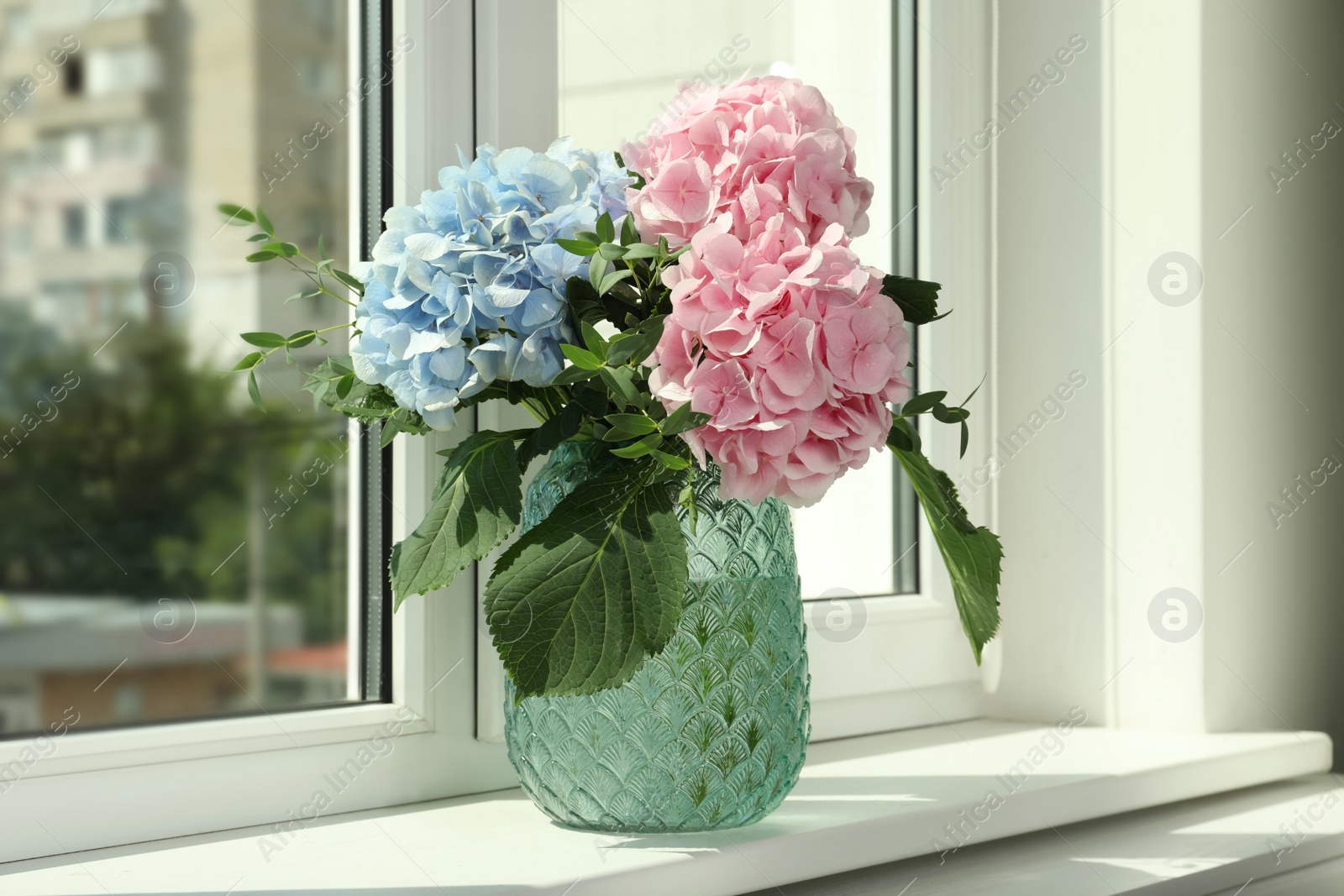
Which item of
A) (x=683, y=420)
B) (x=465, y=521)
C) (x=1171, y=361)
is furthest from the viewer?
(x=1171, y=361)

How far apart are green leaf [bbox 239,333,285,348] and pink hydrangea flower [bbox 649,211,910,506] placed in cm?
22

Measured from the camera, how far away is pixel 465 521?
690mm

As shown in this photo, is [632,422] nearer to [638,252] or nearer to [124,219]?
[638,252]

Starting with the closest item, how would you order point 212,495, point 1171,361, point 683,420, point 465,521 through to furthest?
1. point 683,420
2. point 465,521
3. point 212,495
4. point 1171,361

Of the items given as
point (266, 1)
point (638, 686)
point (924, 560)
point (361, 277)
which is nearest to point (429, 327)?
point (361, 277)

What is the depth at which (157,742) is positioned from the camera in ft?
2.43

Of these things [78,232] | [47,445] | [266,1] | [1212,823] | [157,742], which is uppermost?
[266,1]

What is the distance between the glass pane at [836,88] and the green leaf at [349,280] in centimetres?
34

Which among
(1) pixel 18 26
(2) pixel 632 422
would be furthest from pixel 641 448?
(1) pixel 18 26

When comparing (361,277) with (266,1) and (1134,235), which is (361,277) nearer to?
(266,1)

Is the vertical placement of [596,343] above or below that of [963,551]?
above

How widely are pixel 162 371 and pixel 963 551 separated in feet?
1.63

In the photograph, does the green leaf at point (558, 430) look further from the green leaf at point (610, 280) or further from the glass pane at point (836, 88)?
the glass pane at point (836, 88)

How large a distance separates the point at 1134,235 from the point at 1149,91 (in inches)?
5.1
